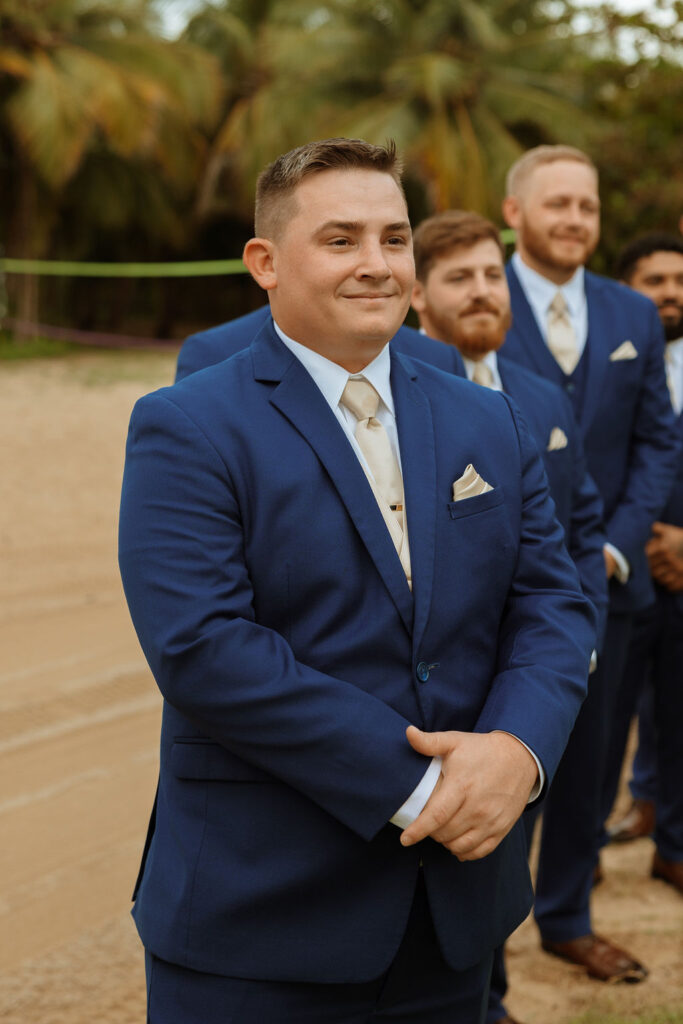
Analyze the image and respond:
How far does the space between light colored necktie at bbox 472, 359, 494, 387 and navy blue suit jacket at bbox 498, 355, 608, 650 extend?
0.10 feet

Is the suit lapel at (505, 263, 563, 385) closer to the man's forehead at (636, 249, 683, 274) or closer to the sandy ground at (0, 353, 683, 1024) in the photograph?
the man's forehead at (636, 249, 683, 274)

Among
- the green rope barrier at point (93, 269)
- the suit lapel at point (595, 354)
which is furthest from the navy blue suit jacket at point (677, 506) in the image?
the green rope barrier at point (93, 269)

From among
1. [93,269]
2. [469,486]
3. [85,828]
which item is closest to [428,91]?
[93,269]

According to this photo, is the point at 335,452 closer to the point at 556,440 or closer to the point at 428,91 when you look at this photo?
the point at 556,440

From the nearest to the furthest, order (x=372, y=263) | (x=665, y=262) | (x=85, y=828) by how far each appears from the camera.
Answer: (x=372, y=263), (x=665, y=262), (x=85, y=828)

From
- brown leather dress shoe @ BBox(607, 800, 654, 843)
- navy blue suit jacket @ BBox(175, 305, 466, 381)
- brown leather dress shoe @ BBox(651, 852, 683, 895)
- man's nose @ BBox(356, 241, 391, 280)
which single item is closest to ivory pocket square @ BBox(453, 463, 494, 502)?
man's nose @ BBox(356, 241, 391, 280)

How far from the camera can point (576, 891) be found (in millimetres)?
3402

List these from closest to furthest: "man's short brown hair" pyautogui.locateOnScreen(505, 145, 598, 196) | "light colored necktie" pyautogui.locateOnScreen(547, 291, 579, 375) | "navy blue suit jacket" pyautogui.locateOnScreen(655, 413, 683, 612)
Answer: "light colored necktie" pyautogui.locateOnScreen(547, 291, 579, 375)
"man's short brown hair" pyautogui.locateOnScreen(505, 145, 598, 196)
"navy blue suit jacket" pyautogui.locateOnScreen(655, 413, 683, 612)

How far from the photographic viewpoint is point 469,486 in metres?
1.85

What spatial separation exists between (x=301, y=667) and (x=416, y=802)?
260 millimetres

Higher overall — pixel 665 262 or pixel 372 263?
pixel 665 262

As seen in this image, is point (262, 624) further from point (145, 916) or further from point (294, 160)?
point (294, 160)

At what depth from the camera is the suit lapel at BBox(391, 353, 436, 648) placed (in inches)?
69.4

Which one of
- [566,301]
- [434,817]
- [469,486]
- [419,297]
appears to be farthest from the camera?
[566,301]
